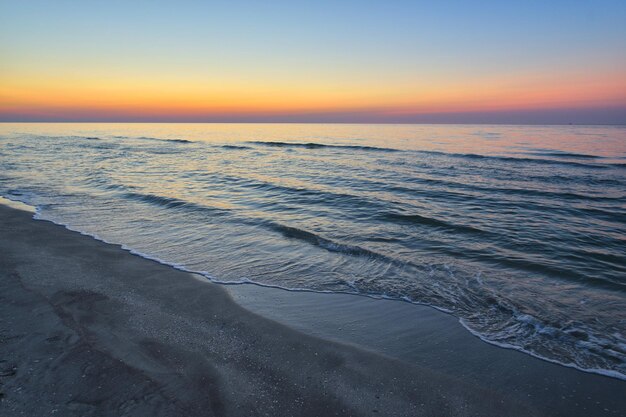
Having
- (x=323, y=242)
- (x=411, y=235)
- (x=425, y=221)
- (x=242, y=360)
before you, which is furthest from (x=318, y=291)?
(x=425, y=221)

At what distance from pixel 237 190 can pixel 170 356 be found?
14721 millimetres

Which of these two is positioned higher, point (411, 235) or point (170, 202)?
point (170, 202)

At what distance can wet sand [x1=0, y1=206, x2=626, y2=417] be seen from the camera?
372cm

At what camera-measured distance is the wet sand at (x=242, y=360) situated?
3.72 meters

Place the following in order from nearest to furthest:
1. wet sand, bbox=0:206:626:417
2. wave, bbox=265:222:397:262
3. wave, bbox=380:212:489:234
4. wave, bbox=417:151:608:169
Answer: wet sand, bbox=0:206:626:417
wave, bbox=265:222:397:262
wave, bbox=380:212:489:234
wave, bbox=417:151:608:169

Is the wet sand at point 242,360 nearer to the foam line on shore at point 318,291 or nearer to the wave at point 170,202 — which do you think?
the foam line on shore at point 318,291

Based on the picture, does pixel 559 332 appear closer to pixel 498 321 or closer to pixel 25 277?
pixel 498 321

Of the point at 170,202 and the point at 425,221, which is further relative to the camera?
the point at 170,202

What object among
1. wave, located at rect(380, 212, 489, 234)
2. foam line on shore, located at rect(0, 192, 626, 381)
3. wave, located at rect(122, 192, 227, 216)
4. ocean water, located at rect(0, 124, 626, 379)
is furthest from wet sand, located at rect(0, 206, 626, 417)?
wave, located at rect(122, 192, 227, 216)

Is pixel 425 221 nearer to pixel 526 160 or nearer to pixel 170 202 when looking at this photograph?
pixel 170 202

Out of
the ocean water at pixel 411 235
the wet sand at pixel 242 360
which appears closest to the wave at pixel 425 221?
the ocean water at pixel 411 235

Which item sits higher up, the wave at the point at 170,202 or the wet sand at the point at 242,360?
the wave at the point at 170,202

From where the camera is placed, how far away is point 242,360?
4508mm

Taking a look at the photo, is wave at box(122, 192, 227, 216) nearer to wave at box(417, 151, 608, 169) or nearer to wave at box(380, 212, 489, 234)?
wave at box(380, 212, 489, 234)
